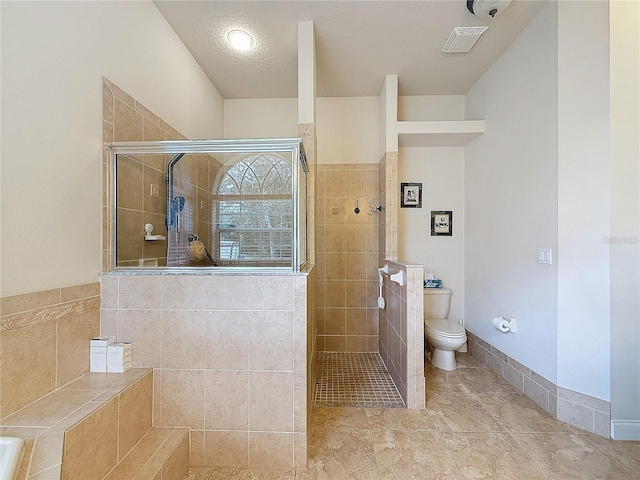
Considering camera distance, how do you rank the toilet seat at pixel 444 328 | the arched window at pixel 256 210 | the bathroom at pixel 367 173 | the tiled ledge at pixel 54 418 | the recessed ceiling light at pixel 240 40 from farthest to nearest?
the toilet seat at pixel 444 328, the recessed ceiling light at pixel 240 40, the arched window at pixel 256 210, the bathroom at pixel 367 173, the tiled ledge at pixel 54 418

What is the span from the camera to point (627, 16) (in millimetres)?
1608

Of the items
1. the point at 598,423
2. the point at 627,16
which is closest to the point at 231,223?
the point at 598,423

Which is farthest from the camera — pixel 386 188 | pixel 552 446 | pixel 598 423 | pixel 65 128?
pixel 386 188

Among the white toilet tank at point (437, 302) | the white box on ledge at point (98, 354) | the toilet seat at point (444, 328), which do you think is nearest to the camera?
the white box on ledge at point (98, 354)

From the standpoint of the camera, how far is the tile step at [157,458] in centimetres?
111

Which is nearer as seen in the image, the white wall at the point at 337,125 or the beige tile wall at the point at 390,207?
the beige tile wall at the point at 390,207

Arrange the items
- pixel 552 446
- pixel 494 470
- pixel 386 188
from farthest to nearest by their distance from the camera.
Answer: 1. pixel 386 188
2. pixel 552 446
3. pixel 494 470

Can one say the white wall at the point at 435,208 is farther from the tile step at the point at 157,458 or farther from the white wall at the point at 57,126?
the white wall at the point at 57,126

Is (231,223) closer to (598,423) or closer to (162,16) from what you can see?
(162,16)

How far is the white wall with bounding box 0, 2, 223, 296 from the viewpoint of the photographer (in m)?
1.00

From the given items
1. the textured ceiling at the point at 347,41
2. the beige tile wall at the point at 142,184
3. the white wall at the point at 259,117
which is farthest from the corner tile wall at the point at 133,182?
the white wall at the point at 259,117

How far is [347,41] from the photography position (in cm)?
217

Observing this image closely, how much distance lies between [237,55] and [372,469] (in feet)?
10.0

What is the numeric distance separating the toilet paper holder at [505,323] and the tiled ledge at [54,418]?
2.55 m
